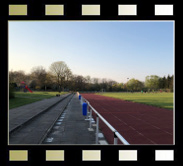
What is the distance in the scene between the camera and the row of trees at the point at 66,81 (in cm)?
4303

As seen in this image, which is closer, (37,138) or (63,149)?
(63,149)

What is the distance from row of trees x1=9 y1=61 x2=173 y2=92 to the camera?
43028mm

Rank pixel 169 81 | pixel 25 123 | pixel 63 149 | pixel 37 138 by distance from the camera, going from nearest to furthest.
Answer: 1. pixel 63 149
2. pixel 37 138
3. pixel 25 123
4. pixel 169 81

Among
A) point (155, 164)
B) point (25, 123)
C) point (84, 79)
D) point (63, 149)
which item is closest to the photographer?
point (155, 164)

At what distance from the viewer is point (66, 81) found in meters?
47.2
